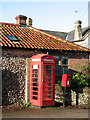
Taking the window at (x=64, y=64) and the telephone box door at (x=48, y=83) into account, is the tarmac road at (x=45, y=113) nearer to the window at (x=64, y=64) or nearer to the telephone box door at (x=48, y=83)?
the telephone box door at (x=48, y=83)

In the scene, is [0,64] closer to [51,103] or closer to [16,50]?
[16,50]

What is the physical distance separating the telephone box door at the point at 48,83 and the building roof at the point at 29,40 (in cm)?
267

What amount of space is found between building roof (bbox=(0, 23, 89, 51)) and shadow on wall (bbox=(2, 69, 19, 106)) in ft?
6.14

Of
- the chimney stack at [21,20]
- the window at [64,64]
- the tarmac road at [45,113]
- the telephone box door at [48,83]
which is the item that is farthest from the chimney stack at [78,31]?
the tarmac road at [45,113]

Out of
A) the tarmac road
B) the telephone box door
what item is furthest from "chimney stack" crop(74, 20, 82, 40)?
the tarmac road

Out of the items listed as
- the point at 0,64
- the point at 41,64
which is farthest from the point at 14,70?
the point at 41,64

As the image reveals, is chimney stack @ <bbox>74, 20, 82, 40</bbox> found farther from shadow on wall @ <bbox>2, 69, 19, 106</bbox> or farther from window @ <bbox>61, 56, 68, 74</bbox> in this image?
shadow on wall @ <bbox>2, 69, 19, 106</bbox>

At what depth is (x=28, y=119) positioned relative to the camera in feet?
27.6

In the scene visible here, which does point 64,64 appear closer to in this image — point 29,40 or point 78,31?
point 29,40

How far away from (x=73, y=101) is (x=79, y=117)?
2.83 meters

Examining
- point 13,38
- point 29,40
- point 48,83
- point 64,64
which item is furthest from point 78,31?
point 48,83

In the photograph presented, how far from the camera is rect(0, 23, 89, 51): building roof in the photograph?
1285cm

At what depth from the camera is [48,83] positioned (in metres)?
10.8

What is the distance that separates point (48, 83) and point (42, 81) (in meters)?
0.42
